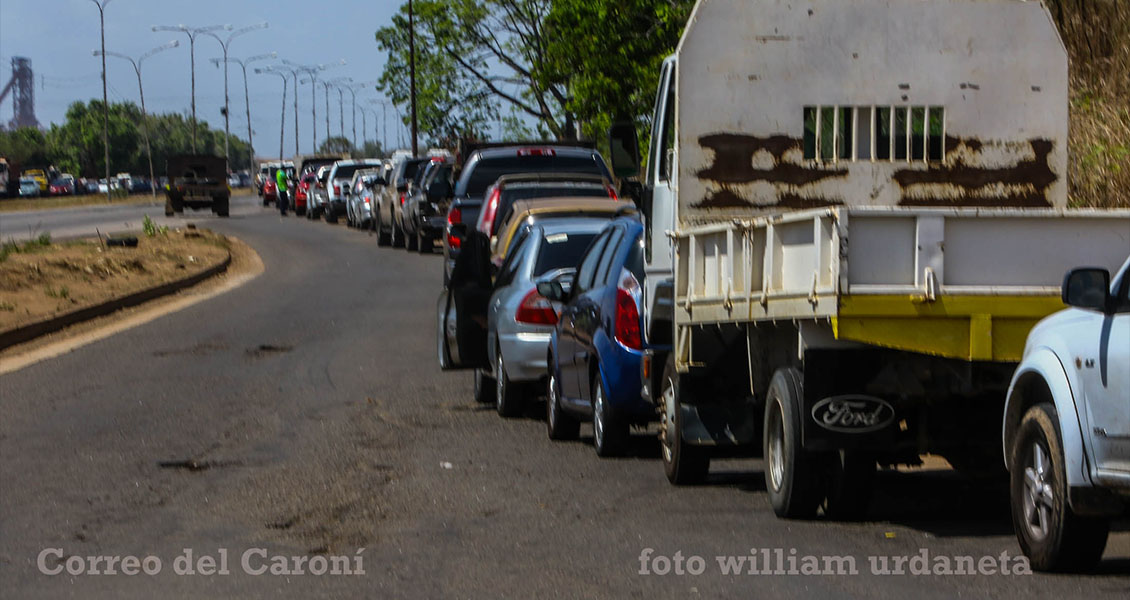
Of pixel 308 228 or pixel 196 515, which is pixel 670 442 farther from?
pixel 308 228

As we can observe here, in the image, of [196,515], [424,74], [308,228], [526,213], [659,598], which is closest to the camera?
[659,598]

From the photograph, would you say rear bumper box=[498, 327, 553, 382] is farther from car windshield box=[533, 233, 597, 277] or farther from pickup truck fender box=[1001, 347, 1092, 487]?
pickup truck fender box=[1001, 347, 1092, 487]

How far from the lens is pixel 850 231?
719 centimetres

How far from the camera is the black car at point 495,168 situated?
23828mm

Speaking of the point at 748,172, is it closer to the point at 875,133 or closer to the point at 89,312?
the point at 875,133

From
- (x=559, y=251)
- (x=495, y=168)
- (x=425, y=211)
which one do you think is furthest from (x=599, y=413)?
(x=425, y=211)

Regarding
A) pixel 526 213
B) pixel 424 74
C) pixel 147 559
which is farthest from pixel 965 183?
pixel 424 74

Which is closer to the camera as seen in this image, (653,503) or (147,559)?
(147,559)

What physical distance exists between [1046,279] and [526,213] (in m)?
9.90

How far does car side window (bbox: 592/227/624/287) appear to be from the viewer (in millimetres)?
11047

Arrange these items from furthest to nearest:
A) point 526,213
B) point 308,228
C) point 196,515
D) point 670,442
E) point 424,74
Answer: point 424,74
point 308,228
point 526,213
point 670,442
point 196,515

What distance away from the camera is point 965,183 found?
396 inches

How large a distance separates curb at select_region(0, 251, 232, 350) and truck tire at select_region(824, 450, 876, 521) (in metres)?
13.1

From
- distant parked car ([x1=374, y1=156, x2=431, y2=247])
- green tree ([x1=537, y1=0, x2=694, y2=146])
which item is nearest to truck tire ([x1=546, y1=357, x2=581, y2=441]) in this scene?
green tree ([x1=537, y1=0, x2=694, y2=146])
